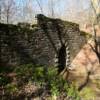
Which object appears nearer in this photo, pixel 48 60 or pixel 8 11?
pixel 48 60

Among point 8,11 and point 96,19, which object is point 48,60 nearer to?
point 96,19

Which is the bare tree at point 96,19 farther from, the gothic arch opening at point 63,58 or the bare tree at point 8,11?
the bare tree at point 8,11

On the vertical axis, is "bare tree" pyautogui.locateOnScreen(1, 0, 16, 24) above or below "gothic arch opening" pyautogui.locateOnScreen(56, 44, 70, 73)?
above

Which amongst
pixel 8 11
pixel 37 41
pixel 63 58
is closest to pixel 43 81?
pixel 37 41

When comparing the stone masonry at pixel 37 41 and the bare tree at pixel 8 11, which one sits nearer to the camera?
the stone masonry at pixel 37 41

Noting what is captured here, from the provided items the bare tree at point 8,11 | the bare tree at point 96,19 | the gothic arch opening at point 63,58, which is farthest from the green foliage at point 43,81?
the bare tree at point 8,11

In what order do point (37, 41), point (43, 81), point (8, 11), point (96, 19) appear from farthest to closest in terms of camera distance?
point (8, 11), point (96, 19), point (37, 41), point (43, 81)

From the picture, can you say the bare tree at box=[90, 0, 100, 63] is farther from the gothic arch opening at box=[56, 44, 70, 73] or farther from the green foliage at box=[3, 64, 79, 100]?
the green foliage at box=[3, 64, 79, 100]

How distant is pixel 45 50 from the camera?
12.4 meters

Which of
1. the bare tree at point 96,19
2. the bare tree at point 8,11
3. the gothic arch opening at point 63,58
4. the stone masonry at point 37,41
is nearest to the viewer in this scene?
the stone masonry at point 37,41

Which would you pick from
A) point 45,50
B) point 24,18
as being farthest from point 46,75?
point 24,18

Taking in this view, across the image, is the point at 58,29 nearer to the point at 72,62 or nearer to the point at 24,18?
the point at 72,62

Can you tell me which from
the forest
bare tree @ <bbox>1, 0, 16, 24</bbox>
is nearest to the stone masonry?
the forest

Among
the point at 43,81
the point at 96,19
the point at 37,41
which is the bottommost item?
the point at 43,81
